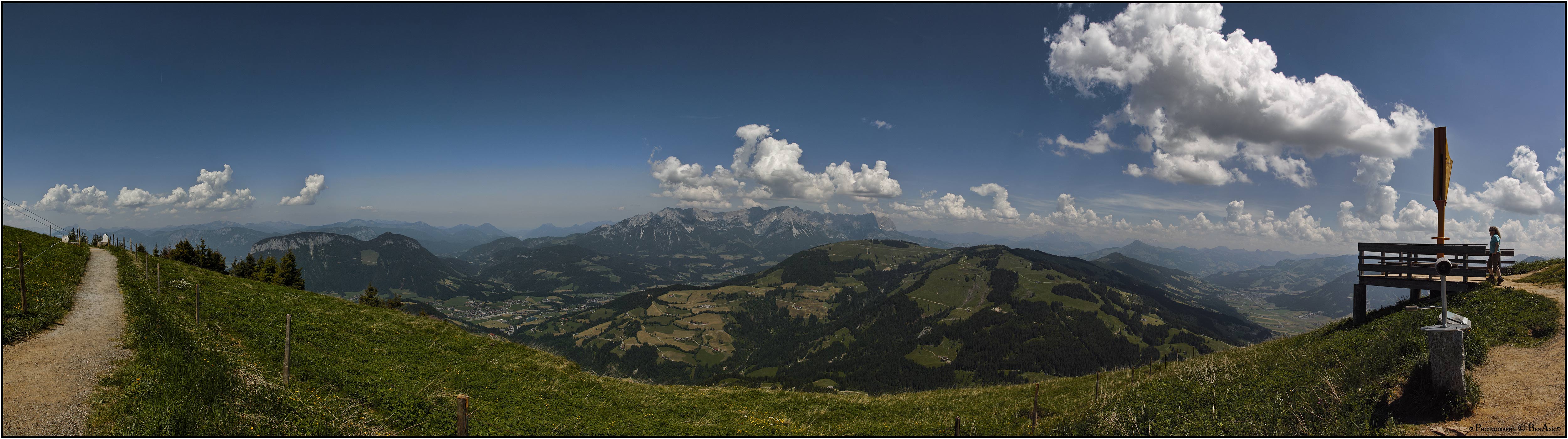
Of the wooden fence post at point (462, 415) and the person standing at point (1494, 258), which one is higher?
the person standing at point (1494, 258)

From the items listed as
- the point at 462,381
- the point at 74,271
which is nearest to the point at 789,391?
the point at 462,381

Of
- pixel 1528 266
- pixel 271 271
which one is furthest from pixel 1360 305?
pixel 271 271

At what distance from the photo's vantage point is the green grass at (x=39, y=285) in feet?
38.1

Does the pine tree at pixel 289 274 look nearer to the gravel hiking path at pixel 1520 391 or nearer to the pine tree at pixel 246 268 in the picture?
the pine tree at pixel 246 268

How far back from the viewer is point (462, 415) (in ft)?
27.6

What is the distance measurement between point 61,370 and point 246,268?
56.5 metres

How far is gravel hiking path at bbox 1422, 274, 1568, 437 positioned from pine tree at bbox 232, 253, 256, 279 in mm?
75265

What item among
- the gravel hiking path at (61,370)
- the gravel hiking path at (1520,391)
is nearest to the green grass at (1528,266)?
the gravel hiking path at (1520,391)

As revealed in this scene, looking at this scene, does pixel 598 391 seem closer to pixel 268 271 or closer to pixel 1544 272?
pixel 1544 272

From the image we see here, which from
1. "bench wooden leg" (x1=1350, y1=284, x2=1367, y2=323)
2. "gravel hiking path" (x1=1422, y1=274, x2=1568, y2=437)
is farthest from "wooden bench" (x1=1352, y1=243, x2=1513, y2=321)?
"gravel hiking path" (x1=1422, y1=274, x2=1568, y2=437)

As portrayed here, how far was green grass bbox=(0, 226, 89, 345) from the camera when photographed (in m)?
11.6

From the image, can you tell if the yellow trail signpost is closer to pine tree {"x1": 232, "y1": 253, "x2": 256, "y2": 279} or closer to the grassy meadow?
the grassy meadow

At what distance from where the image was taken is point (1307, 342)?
15898 millimetres

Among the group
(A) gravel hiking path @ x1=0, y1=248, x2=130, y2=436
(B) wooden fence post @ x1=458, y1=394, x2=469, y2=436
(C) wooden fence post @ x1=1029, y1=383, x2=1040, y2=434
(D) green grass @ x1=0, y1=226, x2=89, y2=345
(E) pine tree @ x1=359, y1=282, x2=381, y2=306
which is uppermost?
(D) green grass @ x1=0, y1=226, x2=89, y2=345
